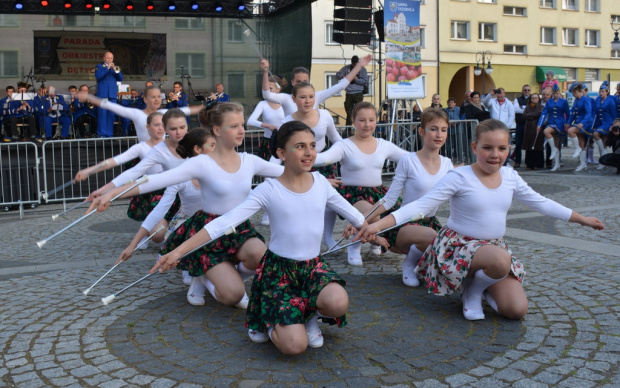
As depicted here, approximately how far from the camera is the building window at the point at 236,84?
25.2 m

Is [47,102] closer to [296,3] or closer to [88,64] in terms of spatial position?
[88,64]

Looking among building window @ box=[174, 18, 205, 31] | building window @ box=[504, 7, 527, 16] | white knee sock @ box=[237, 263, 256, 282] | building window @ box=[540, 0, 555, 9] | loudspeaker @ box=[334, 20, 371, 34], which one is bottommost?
white knee sock @ box=[237, 263, 256, 282]

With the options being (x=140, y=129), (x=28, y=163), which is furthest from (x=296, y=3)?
(x=140, y=129)

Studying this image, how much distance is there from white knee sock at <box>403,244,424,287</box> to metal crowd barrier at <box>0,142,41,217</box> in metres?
7.80

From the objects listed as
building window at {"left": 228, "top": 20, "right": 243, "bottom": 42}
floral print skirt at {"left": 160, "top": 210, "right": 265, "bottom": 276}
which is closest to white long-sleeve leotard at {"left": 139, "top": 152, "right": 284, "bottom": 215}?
floral print skirt at {"left": 160, "top": 210, "right": 265, "bottom": 276}

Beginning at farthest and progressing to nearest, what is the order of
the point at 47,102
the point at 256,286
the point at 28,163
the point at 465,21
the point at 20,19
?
the point at 465,21, the point at 20,19, the point at 47,102, the point at 28,163, the point at 256,286

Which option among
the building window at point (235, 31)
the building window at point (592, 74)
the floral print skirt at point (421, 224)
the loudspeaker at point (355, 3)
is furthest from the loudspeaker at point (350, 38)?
the building window at point (592, 74)

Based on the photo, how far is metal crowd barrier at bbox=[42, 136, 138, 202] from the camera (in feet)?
38.8

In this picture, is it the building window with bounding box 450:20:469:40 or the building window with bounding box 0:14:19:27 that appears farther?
the building window with bounding box 450:20:469:40

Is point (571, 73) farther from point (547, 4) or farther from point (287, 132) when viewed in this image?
point (287, 132)

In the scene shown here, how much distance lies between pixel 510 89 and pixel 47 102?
33100mm

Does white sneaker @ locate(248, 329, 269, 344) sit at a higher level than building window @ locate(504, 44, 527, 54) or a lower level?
lower

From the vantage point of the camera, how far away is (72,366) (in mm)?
3971

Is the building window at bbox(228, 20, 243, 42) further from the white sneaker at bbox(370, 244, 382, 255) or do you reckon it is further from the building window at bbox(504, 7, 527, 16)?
the building window at bbox(504, 7, 527, 16)
